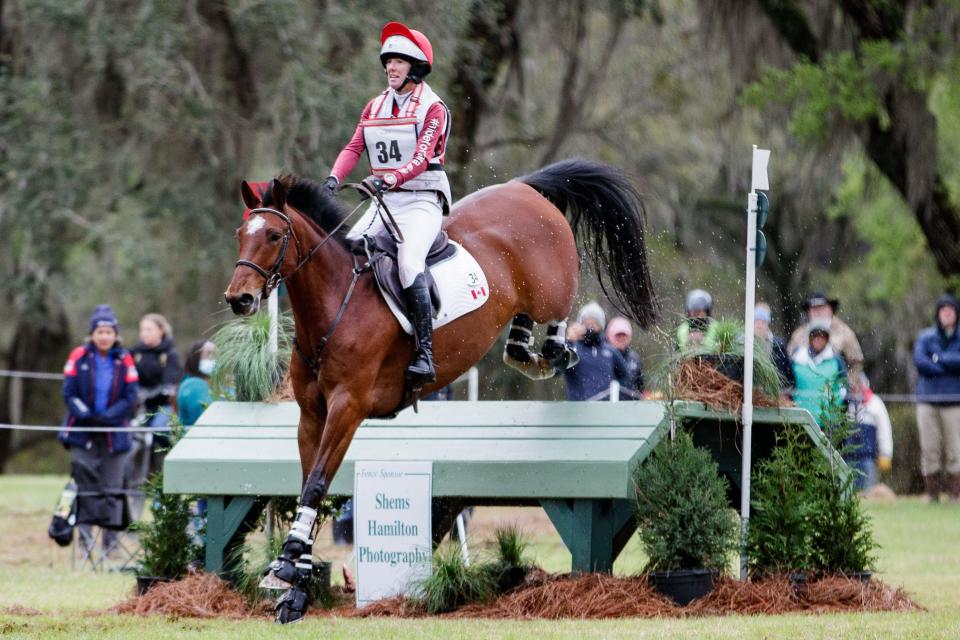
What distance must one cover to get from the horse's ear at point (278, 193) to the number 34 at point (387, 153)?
2.30 feet

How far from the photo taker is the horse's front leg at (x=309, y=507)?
686cm

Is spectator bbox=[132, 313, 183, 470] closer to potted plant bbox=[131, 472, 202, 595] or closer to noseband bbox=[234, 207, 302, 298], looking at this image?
potted plant bbox=[131, 472, 202, 595]

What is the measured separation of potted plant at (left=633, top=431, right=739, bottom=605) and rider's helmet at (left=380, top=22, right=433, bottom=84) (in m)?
2.37

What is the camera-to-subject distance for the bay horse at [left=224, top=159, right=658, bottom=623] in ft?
22.7

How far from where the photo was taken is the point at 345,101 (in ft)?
50.7

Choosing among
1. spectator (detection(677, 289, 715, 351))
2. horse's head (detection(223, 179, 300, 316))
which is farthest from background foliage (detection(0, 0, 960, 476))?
horse's head (detection(223, 179, 300, 316))

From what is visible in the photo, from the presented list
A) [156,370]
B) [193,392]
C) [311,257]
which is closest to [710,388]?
[311,257]

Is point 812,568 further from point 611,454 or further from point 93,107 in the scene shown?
point 93,107

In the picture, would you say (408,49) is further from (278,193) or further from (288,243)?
(288,243)

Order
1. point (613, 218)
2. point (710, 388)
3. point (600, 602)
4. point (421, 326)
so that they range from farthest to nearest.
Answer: point (613, 218), point (710, 388), point (421, 326), point (600, 602)

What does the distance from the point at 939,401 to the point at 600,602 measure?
27.7 feet

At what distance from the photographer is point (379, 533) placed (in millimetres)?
7465

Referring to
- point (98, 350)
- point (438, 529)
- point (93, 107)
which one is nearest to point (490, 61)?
point (93, 107)

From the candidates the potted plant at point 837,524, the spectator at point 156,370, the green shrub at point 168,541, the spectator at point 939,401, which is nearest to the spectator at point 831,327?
the spectator at point 939,401
